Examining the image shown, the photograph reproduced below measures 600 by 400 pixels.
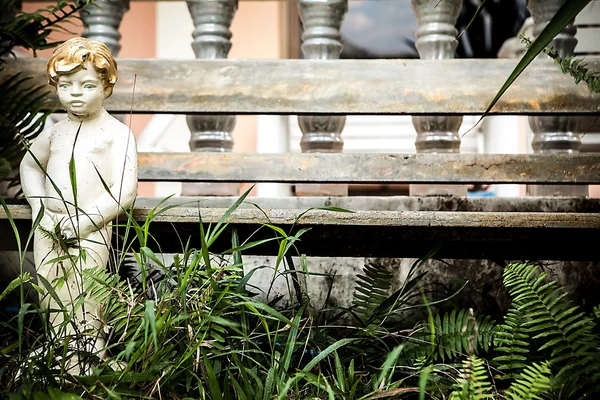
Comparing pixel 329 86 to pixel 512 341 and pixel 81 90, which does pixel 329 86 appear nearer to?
pixel 81 90

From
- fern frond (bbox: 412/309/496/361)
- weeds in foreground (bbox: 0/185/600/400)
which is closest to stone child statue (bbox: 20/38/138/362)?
weeds in foreground (bbox: 0/185/600/400)

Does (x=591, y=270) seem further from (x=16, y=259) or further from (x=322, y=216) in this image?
(x=16, y=259)

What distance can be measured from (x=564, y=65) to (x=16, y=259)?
1516mm

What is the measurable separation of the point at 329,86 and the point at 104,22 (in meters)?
0.67

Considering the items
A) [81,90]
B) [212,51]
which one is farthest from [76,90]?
[212,51]

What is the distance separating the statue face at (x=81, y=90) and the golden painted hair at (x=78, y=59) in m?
0.01

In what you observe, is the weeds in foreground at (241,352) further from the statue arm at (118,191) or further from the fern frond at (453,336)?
the statue arm at (118,191)

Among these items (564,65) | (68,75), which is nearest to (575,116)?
(564,65)

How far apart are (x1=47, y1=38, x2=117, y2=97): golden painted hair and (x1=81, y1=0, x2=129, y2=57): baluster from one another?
622 mm

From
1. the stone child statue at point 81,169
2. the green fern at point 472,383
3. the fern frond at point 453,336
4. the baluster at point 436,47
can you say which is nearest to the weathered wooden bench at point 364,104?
the baluster at point 436,47

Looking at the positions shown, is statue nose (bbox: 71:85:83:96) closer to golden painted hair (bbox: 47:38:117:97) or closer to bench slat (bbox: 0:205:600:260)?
golden painted hair (bbox: 47:38:117:97)

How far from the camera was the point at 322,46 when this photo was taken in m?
2.07

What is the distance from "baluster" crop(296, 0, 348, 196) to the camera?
2.07m

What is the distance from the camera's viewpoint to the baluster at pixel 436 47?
205 cm
